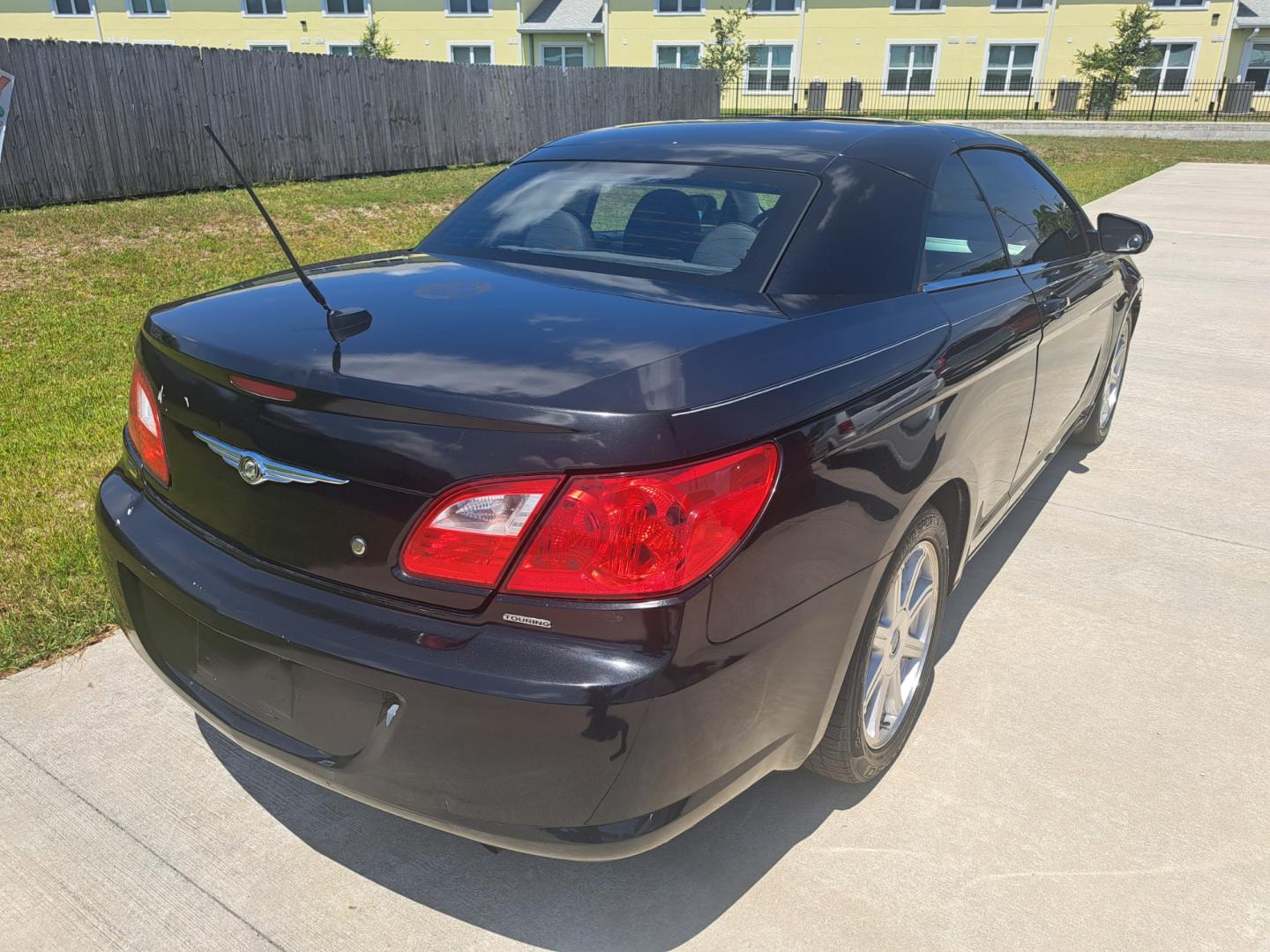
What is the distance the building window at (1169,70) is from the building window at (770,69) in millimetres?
13482

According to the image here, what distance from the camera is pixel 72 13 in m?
41.2

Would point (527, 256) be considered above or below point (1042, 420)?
above

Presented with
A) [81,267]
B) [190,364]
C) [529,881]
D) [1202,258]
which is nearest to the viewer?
[190,364]

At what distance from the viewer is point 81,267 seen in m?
9.01

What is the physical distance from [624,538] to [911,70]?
42.7m

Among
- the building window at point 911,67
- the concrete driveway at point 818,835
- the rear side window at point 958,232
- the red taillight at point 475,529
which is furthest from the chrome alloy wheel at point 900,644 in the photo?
the building window at point 911,67

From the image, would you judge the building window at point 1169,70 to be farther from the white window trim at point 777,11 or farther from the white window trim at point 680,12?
the white window trim at point 680,12

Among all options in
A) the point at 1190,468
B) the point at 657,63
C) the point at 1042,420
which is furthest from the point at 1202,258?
the point at 657,63

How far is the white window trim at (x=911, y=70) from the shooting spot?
38.9 metres

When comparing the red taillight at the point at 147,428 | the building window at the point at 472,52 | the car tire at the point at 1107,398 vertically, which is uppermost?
the building window at the point at 472,52

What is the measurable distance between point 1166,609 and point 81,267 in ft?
30.3

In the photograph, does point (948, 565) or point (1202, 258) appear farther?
point (1202, 258)

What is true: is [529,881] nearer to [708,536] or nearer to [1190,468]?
[708,536]

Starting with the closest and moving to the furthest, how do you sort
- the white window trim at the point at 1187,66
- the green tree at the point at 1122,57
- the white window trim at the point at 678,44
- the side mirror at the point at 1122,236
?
the side mirror at the point at 1122,236 < the green tree at the point at 1122,57 < the white window trim at the point at 1187,66 < the white window trim at the point at 678,44
